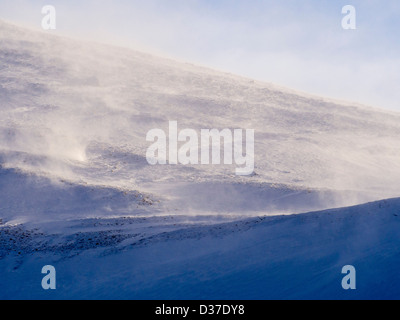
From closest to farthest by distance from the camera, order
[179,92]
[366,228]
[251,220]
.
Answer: [366,228] < [251,220] < [179,92]

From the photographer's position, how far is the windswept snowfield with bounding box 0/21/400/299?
9.84 m

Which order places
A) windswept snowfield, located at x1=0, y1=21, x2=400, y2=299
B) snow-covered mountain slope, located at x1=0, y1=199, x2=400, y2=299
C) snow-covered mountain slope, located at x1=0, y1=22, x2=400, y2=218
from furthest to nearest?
snow-covered mountain slope, located at x1=0, y1=22, x2=400, y2=218, windswept snowfield, located at x1=0, y1=21, x2=400, y2=299, snow-covered mountain slope, located at x1=0, y1=199, x2=400, y2=299

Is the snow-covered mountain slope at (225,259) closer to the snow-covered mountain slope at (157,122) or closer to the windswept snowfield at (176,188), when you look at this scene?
the windswept snowfield at (176,188)

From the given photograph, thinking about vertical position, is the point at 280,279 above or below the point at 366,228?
below

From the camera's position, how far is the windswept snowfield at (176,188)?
32.3 ft

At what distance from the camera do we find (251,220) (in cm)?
1283

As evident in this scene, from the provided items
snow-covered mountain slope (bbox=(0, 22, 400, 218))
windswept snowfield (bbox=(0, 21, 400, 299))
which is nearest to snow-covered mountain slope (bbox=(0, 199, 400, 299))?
windswept snowfield (bbox=(0, 21, 400, 299))

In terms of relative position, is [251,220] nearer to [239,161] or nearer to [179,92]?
[239,161]

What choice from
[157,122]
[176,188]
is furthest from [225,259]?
[157,122]

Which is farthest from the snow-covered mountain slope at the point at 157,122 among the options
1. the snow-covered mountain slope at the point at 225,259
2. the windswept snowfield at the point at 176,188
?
the snow-covered mountain slope at the point at 225,259

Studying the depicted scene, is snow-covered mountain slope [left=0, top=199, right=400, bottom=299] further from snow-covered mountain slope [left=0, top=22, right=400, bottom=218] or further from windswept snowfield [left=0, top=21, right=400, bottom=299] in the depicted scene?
snow-covered mountain slope [left=0, top=22, right=400, bottom=218]

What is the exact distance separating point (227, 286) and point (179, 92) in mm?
28973
